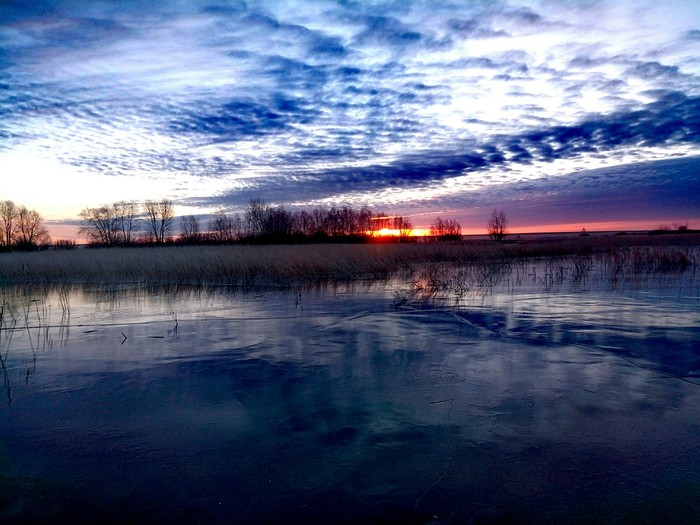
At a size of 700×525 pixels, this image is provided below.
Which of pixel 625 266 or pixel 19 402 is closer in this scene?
pixel 19 402

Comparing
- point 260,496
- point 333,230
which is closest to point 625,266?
point 260,496

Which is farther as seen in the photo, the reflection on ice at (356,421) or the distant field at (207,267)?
the distant field at (207,267)

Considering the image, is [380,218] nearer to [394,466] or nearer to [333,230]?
[333,230]

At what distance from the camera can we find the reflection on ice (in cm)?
242

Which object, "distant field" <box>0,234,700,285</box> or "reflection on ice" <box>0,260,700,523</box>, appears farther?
"distant field" <box>0,234,700,285</box>

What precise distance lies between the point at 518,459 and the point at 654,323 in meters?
5.06

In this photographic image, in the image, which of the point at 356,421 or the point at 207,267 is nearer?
the point at 356,421

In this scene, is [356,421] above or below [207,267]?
below

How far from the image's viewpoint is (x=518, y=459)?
281 cm

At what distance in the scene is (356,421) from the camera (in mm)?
3391

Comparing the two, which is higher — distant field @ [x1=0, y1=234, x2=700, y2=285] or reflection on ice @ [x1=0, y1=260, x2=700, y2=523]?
distant field @ [x1=0, y1=234, x2=700, y2=285]

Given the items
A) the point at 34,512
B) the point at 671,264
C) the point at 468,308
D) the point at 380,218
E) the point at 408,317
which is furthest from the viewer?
the point at 380,218

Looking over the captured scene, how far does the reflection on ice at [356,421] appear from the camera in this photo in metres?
2.42

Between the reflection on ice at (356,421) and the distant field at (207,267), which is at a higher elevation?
the distant field at (207,267)
